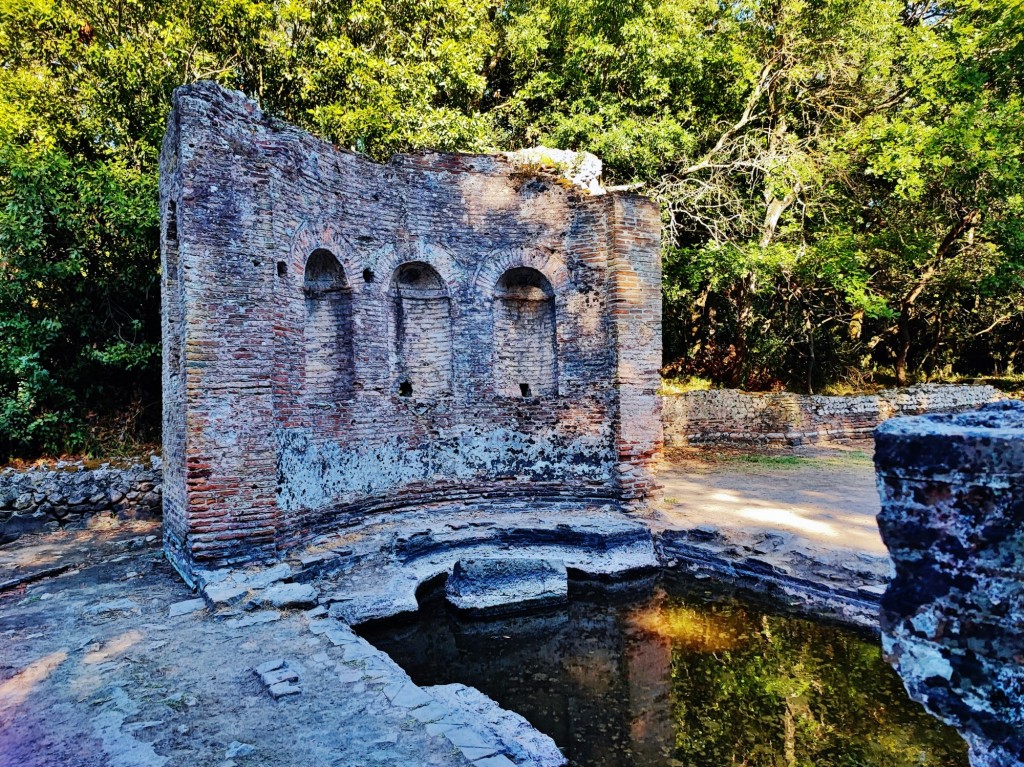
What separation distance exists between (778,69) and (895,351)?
11115mm

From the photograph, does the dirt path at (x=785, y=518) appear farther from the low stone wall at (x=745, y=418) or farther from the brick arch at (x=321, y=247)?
the brick arch at (x=321, y=247)

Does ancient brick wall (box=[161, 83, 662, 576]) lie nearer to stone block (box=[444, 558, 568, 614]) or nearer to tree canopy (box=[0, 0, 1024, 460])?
stone block (box=[444, 558, 568, 614])

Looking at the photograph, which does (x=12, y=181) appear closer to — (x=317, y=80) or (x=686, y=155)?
(x=317, y=80)

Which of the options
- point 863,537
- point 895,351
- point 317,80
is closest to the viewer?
point 863,537

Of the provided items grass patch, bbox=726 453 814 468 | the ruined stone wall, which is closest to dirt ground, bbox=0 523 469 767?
the ruined stone wall

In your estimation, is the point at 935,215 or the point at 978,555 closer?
the point at 978,555

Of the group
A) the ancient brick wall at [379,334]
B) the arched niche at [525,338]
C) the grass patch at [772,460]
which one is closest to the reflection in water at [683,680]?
the ancient brick wall at [379,334]

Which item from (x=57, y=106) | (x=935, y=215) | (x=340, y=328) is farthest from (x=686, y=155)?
(x=57, y=106)

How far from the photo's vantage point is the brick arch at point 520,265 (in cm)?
976

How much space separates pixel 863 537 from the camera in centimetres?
777

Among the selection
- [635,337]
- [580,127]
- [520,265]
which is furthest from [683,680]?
[580,127]

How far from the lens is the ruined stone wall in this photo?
229 centimetres

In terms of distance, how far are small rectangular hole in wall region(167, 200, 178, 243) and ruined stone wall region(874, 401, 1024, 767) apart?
293 inches

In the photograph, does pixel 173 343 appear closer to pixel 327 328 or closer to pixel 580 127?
pixel 327 328
